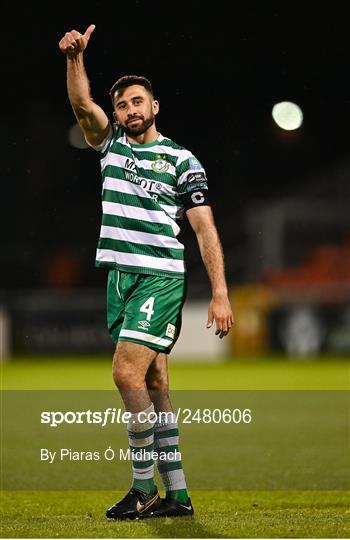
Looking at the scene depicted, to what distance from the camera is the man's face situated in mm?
4672

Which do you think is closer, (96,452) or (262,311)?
(96,452)

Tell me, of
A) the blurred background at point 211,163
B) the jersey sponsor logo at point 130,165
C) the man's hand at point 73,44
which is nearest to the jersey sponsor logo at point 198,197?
the jersey sponsor logo at point 130,165

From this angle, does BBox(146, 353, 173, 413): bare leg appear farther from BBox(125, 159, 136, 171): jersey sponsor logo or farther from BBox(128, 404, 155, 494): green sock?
BBox(125, 159, 136, 171): jersey sponsor logo

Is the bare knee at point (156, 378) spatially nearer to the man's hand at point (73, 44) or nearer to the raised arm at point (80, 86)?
the raised arm at point (80, 86)

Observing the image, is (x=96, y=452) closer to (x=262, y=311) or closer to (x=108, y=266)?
(x=108, y=266)

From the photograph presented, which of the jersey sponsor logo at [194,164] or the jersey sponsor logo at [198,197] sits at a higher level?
the jersey sponsor logo at [194,164]

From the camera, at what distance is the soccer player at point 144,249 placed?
460 cm

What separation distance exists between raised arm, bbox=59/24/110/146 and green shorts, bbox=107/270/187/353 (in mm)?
695

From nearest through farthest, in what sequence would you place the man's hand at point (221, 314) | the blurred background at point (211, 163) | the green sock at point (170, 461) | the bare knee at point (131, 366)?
the man's hand at point (221, 314) → the bare knee at point (131, 366) → the green sock at point (170, 461) → the blurred background at point (211, 163)

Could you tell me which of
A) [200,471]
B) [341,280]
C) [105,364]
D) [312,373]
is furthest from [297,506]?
[341,280]

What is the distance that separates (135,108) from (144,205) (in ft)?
1.47

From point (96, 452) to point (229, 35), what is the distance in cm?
632

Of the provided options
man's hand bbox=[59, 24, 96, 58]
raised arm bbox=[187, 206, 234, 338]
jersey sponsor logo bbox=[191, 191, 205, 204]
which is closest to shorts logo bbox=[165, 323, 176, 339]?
raised arm bbox=[187, 206, 234, 338]

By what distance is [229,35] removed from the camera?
469 inches
